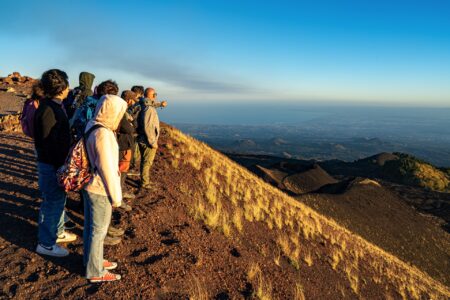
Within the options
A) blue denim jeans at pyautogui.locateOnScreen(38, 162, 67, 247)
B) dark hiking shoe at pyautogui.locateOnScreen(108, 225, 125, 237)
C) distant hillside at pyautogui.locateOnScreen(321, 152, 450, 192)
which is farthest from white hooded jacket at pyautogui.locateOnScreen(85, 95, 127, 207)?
distant hillside at pyautogui.locateOnScreen(321, 152, 450, 192)

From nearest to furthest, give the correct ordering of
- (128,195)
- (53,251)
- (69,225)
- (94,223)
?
(94,223)
(53,251)
(69,225)
(128,195)

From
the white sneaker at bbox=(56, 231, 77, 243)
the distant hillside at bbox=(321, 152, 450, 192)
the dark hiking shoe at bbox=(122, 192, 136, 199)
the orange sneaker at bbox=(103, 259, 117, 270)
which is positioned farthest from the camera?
the distant hillside at bbox=(321, 152, 450, 192)

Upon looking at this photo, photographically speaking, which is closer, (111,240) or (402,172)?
(111,240)

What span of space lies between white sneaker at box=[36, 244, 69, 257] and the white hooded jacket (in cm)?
169

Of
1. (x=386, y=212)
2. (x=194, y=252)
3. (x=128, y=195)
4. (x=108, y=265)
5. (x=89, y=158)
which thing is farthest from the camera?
(x=386, y=212)

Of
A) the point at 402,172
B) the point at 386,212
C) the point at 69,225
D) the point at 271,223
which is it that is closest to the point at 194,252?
the point at 69,225

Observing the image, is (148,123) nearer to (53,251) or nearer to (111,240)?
(111,240)

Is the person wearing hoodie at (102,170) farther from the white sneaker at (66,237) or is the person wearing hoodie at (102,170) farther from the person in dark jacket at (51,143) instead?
the white sneaker at (66,237)

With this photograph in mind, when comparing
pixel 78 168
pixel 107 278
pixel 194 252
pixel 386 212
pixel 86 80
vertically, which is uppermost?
pixel 86 80

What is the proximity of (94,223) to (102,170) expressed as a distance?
29.3 inches

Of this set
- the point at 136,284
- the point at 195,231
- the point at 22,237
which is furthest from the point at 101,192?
the point at 195,231

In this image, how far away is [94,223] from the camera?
139 inches

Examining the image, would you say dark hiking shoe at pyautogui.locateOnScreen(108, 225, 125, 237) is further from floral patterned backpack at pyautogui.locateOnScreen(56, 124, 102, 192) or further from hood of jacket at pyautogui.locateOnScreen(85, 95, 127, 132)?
hood of jacket at pyautogui.locateOnScreen(85, 95, 127, 132)

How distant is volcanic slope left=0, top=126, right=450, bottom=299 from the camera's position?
14.0 ft
